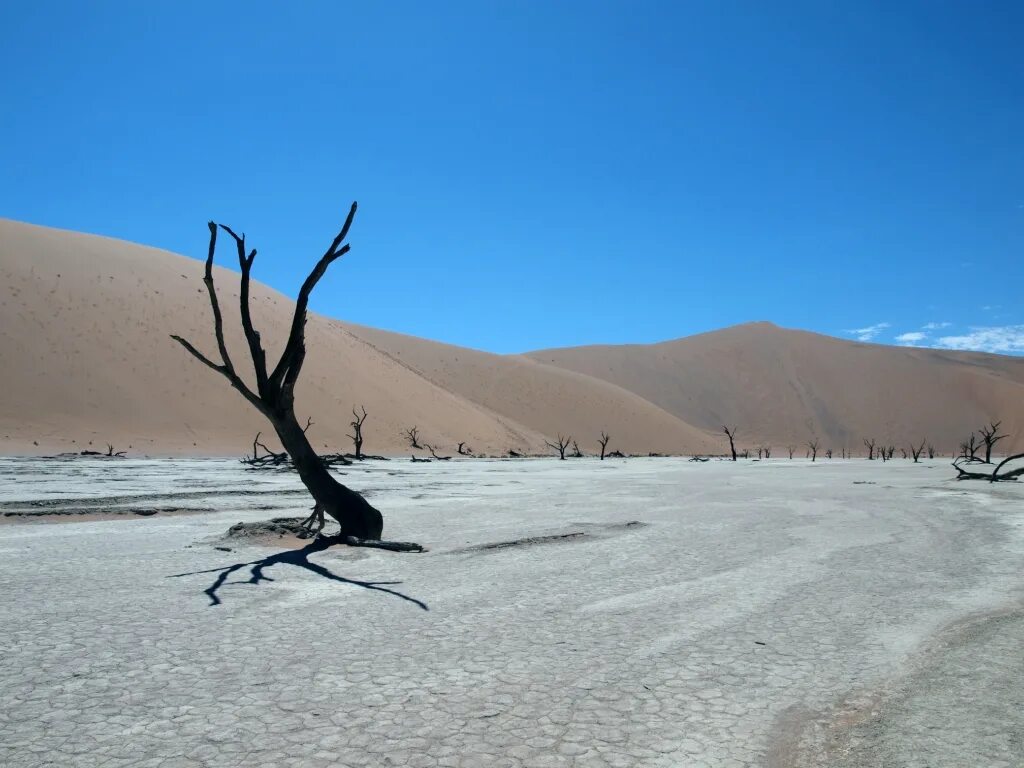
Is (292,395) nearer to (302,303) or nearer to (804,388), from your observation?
(302,303)

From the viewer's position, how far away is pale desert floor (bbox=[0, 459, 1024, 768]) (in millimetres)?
4094

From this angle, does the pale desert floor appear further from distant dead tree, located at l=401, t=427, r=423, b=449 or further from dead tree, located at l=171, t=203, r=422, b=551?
distant dead tree, located at l=401, t=427, r=423, b=449

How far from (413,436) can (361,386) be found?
877 cm

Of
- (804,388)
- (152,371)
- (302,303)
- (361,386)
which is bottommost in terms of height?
(302,303)

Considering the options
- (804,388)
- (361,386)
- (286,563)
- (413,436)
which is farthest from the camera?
(804,388)

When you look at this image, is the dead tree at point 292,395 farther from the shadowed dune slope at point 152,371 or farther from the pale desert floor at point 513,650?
the shadowed dune slope at point 152,371

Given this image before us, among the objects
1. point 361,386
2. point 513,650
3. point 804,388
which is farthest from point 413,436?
point 804,388

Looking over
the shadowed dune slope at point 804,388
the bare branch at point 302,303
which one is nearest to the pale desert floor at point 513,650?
the bare branch at point 302,303

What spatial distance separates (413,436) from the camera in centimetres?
5044

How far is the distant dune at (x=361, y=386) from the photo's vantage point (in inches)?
1624

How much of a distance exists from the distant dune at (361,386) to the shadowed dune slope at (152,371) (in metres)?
0.12

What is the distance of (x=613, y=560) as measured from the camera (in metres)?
9.55

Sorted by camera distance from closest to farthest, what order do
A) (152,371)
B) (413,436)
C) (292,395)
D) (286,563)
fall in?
(286,563), (292,395), (152,371), (413,436)

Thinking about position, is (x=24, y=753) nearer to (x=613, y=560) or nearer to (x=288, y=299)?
(x=613, y=560)
